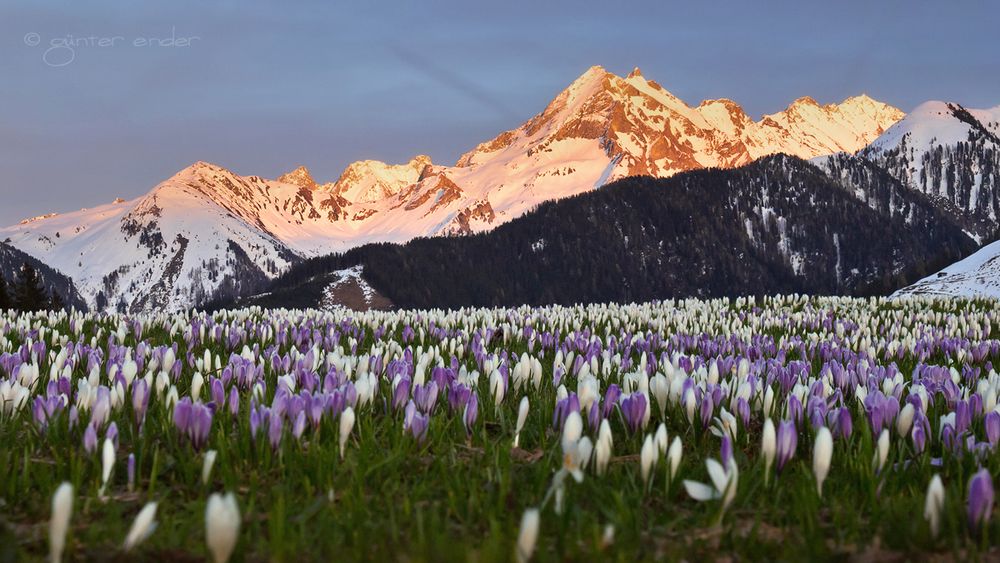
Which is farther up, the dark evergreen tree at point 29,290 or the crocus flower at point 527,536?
the dark evergreen tree at point 29,290

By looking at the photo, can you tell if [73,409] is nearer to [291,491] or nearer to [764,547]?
[291,491]

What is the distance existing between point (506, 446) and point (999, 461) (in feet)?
7.45

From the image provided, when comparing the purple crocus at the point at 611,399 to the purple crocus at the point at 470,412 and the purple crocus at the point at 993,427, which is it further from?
the purple crocus at the point at 993,427

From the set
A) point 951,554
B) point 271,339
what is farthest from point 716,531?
point 271,339

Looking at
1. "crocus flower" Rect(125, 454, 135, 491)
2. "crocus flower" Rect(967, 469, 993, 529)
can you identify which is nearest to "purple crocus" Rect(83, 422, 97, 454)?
"crocus flower" Rect(125, 454, 135, 491)

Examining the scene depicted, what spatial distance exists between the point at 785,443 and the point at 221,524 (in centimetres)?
239

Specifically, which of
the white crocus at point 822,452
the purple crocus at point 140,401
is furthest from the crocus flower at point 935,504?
the purple crocus at point 140,401

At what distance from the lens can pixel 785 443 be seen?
336 cm

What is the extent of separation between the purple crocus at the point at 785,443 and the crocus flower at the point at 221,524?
232 centimetres

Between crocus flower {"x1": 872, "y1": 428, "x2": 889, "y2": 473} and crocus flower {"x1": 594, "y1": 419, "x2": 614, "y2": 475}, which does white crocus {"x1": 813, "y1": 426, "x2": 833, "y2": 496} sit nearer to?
crocus flower {"x1": 872, "y1": 428, "x2": 889, "y2": 473}

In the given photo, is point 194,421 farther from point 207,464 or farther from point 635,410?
point 635,410

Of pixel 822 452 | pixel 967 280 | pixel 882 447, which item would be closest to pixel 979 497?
pixel 822 452

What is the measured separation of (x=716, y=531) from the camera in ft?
9.20

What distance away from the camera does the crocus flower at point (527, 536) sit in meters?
2.14
